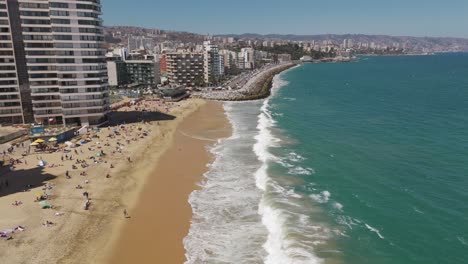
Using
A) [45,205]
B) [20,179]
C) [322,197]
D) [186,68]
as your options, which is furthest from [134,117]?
[186,68]

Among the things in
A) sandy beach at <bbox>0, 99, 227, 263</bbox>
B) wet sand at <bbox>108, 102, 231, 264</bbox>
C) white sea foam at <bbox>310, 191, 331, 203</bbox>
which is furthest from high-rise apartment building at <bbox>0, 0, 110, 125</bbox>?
white sea foam at <bbox>310, 191, 331, 203</bbox>

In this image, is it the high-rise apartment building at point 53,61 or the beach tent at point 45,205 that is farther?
the high-rise apartment building at point 53,61

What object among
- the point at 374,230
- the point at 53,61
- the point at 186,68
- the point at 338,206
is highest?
the point at 53,61

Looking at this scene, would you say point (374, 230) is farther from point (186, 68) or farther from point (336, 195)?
point (186, 68)

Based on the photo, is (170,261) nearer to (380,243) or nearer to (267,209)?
(267,209)

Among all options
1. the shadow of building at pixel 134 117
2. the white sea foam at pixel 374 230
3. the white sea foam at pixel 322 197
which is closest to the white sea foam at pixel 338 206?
the white sea foam at pixel 322 197

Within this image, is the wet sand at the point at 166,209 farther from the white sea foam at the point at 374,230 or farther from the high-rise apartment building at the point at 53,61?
the high-rise apartment building at the point at 53,61

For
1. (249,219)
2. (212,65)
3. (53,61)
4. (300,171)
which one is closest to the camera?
(249,219)

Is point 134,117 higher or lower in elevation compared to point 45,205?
lower
